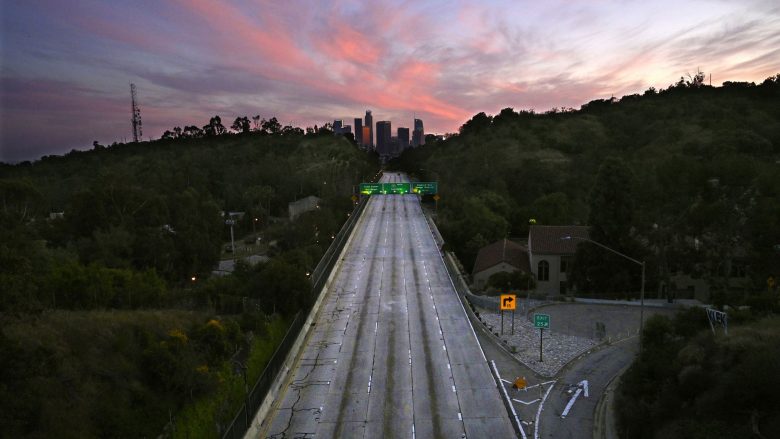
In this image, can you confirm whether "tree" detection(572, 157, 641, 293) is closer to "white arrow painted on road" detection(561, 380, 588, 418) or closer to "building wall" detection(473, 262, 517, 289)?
"building wall" detection(473, 262, 517, 289)

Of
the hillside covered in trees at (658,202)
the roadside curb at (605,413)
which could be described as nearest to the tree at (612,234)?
the hillside covered in trees at (658,202)

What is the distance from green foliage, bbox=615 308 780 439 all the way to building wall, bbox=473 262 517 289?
25639 millimetres

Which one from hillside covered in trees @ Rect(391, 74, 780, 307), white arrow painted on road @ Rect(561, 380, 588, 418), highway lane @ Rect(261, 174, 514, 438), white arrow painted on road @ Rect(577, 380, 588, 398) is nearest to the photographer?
highway lane @ Rect(261, 174, 514, 438)

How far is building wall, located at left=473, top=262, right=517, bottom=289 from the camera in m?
48.0

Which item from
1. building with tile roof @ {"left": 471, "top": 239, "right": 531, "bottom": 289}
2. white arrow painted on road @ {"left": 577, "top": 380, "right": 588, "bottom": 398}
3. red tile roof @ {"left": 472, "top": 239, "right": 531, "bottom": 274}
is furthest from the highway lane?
red tile roof @ {"left": 472, "top": 239, "right": 531, "bottom": 274}

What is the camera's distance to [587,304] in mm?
Result: 38219

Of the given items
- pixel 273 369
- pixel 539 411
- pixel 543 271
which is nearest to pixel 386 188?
pixel 543 271

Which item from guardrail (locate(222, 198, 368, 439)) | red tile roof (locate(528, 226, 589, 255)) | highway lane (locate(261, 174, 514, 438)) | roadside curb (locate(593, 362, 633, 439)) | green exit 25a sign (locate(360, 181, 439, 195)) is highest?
green exit 25a sign (locate(360, 181, 439, 195))

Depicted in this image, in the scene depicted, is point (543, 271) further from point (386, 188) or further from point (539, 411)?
point (386, 188)

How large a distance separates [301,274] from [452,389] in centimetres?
1369

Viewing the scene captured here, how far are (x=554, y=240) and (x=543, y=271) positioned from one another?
308 cm

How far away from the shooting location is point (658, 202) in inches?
1596

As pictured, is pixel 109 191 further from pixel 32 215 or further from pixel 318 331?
pixel 318 331

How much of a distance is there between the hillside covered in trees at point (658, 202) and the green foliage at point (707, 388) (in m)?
9.02
